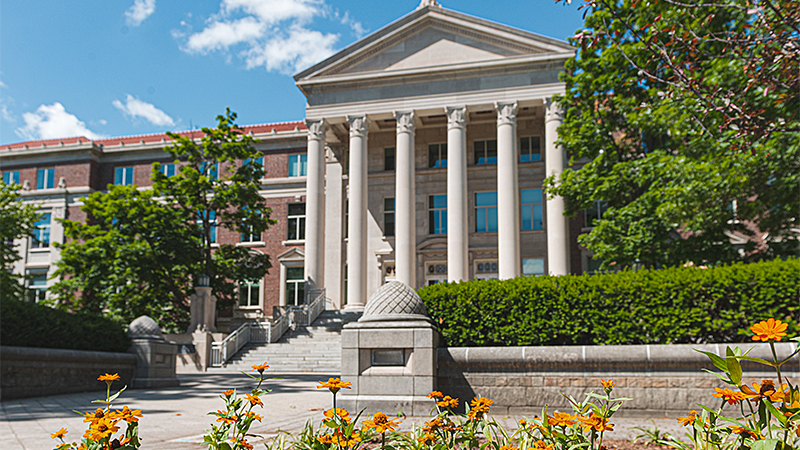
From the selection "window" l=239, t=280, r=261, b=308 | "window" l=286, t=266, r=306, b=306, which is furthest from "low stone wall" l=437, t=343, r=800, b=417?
"window" l=239, t=280, r=261, b=308

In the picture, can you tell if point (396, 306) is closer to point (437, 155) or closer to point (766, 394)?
point (766, 394)

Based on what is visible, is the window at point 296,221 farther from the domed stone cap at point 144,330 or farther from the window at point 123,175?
the domed stone cap at point 144,330

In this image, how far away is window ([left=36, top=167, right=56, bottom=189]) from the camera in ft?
149

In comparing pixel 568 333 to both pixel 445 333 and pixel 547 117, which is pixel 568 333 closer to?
pixel 445 333

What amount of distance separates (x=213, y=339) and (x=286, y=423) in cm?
1938

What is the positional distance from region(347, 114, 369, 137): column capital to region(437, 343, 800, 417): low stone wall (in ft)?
75.1

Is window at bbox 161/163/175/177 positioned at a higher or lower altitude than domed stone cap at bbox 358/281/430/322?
higher

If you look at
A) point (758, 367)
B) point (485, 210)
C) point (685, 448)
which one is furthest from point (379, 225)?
point (685, 448)

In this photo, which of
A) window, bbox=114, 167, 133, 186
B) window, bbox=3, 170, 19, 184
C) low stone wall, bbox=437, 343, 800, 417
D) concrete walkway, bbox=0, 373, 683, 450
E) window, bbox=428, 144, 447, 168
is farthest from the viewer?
window, bbox=3, 170, 19, 184

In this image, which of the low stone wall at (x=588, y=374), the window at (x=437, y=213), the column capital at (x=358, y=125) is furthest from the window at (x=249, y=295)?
the low stone wall at (x=588, y=374)

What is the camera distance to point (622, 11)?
17531mm

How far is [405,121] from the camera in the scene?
30672 millimetres

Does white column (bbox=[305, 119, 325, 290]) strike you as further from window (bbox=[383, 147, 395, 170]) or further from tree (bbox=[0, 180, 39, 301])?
tree (bbox=[0, 180, 39, 301])

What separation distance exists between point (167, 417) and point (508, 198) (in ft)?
71.3
